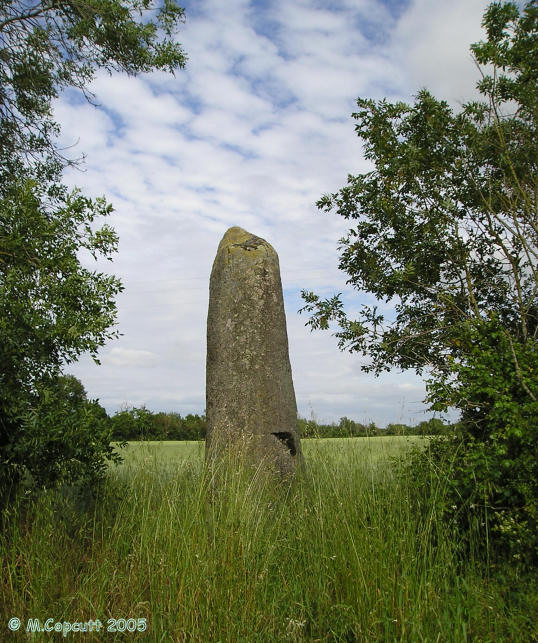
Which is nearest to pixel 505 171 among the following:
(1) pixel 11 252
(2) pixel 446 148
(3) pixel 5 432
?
(2) pixel 446 148

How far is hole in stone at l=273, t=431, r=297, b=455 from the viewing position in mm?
5980

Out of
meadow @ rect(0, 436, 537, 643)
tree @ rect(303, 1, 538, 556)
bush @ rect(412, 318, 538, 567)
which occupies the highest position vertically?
tree @ rect(303, 1, 538, 556)

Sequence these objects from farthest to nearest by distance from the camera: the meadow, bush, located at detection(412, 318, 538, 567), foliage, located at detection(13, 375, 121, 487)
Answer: foliage, located at detection(13, 375, 121, 487)
bush, located at detection(412, 318, 538, 567)
the meadow

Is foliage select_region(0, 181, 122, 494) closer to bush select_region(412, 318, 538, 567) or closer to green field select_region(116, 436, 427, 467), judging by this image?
green field select_region(116, 436, 427, 467)

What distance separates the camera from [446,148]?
7840mm

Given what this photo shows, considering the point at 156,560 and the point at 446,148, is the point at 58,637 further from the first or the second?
the point at 446,148

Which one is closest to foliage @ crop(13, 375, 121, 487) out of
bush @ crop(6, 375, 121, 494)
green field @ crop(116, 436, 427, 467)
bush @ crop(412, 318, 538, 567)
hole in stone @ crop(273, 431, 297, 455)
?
bush @ crop(6, 375, 121, 494)

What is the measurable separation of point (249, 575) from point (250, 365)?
9.07 feet

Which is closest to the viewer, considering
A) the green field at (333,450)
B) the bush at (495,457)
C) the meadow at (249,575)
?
the meadow at (249,575)

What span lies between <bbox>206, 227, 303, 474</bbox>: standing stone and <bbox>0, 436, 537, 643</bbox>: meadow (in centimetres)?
95

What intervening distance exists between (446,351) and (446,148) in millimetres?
2786

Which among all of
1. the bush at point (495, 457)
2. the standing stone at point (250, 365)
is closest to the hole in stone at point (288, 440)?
the standing stone at point (250, 365)

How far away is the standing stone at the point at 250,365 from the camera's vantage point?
586 cm

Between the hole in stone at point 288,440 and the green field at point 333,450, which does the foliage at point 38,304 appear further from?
the hole in stone at point 288,440
